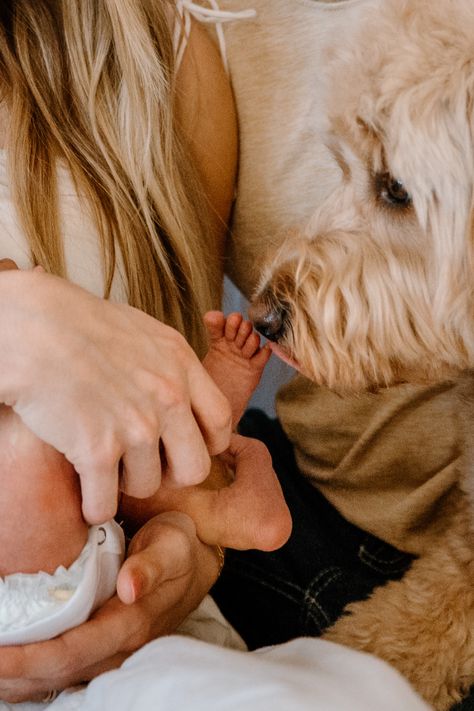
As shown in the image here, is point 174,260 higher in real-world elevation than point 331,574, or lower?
higher

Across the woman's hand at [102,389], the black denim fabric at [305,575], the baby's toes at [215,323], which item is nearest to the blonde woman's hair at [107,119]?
the baby's toes at [215,323]

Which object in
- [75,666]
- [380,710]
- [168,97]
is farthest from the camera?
[168,97]

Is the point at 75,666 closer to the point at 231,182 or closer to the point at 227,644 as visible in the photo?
the point at 227,644

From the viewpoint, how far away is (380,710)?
60cm

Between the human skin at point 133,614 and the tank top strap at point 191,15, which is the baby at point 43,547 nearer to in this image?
the human skin at point 133,614

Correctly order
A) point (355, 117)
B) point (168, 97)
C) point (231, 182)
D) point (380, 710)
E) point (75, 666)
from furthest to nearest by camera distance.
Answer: point (231, 182)
point (168, 97)
point (355, 117)
point (75, 666)
point (380, 710)

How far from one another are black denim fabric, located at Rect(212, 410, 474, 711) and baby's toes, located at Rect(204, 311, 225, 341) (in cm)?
30

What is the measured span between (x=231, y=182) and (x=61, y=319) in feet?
1.62

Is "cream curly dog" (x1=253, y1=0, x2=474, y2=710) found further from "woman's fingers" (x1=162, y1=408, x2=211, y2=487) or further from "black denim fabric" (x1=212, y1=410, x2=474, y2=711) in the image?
"woman's fingers" (x1=162, y1=408, x2=211, y2=487)

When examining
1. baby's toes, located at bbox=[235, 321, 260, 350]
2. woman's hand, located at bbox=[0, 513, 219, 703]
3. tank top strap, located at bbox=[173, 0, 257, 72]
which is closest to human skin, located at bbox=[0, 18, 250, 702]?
woman's hand, located at bbox=[0, 513, 219, 703]

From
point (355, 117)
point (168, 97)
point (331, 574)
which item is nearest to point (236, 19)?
point (168, 97)

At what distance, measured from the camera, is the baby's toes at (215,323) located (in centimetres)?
90

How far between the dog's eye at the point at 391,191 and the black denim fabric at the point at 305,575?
1.48ft

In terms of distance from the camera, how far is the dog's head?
30.1 inches
